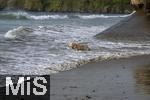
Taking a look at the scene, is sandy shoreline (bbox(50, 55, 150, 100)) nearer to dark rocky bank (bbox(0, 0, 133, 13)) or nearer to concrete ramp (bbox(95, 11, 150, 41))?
concrete ramp (bbox(95, 11, 150, 41))

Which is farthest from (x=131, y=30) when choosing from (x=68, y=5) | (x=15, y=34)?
(x=68, y=5)

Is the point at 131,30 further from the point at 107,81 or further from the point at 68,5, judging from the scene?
the point at 68,5

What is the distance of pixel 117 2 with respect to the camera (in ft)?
261

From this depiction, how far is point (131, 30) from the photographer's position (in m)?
22.8

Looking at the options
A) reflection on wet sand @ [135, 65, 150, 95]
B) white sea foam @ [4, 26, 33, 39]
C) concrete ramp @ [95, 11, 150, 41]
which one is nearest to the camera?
reflection on wet sand @ [135, 65, 150, 95]

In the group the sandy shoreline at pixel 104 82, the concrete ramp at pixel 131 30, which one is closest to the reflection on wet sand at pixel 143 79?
the sandy shoreline at pixel 104 82

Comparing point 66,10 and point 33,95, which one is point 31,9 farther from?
point 33,95

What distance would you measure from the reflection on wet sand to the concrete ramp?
28.7 feet

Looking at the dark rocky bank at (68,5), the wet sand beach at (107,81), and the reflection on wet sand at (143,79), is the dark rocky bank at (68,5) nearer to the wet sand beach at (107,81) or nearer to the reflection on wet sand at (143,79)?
the wet sand beach at (107,81)

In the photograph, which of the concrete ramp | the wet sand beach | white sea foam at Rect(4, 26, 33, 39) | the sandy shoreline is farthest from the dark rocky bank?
the sandy shoreline

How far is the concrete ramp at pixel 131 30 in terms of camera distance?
2188 centimetres

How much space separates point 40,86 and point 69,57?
5.40 m

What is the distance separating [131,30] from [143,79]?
1181cm

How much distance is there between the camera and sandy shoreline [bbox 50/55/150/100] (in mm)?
9516
